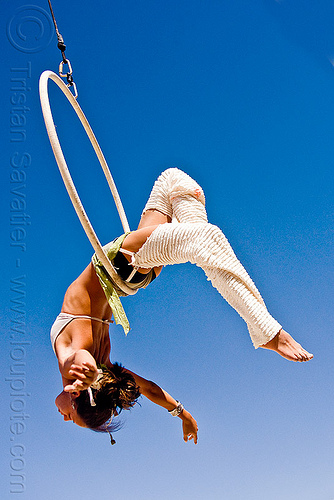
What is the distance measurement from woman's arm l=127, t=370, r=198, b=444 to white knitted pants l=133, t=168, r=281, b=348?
1.55 m

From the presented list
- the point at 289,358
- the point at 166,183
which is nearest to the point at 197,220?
the point at 166,183

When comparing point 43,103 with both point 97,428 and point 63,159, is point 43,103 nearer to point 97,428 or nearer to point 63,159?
point 63,159

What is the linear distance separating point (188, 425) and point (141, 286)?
191cm

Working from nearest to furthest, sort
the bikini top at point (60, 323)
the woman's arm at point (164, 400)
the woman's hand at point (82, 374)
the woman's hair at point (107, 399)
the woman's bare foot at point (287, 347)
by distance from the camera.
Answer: the woman's hand at point (82, 374) < the woman's bare foot at point (287, 347) < the woman's hair at point (107, 399) < the bikini top at point (60, 323) < the woman's arm at point (164, 400)

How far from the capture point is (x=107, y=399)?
19.5 feet

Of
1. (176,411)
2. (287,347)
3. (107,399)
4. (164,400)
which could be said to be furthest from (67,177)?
(176,411)

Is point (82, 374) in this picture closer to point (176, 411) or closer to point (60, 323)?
point (60, 323)

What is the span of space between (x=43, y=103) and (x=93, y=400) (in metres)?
3.15

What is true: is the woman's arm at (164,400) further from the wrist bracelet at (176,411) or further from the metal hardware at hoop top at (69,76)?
the metal hardware at hoop top at (69,76)

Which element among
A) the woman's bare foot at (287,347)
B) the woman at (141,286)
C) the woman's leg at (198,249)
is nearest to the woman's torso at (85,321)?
the woman at (141,286)

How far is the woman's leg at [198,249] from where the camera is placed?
525 cm

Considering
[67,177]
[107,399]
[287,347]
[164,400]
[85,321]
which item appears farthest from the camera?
[164,400]

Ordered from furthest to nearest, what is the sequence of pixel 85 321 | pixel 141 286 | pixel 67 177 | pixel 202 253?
pixel 141 286 < pixel 85 321 < pixel 67 177 < pixel 202 253

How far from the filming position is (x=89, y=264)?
645 cm
